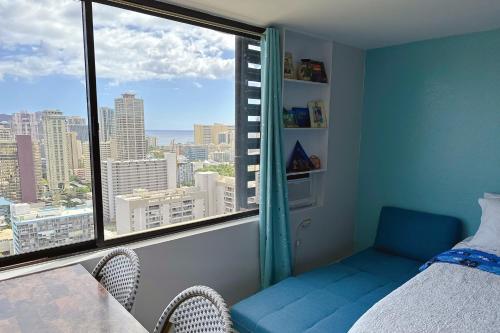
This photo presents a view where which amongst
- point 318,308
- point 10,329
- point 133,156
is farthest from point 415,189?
point 10,329

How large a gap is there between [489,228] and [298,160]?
1.43 metres

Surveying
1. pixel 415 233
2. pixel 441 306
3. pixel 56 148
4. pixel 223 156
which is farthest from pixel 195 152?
pixel 415 233

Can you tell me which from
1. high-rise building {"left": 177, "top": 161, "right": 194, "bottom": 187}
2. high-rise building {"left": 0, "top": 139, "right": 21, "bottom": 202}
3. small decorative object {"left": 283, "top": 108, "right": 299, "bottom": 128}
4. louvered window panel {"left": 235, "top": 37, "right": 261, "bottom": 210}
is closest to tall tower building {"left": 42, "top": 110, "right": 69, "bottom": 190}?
high-rise building {"left": 0, "top": 139, "right": 21, "bottom": 202}

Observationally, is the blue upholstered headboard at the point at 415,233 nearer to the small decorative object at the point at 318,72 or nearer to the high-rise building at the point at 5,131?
the small decorative object at the point at 318,72

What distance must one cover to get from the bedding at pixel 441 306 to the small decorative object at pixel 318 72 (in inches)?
66.7

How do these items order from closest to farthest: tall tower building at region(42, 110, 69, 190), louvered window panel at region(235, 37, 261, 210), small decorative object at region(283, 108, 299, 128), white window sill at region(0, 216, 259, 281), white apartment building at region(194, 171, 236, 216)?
white window sill at region(0, 216, 259, 281) < tall tower building at region(42, 110, 69, 190) < white apartment building at region(194, 171, 236, 216) < louvered window panel at region(235, 37, 261, 210) < small decorative object at region(283, 108, 299, 128)

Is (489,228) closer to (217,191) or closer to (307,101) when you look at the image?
(307,101)

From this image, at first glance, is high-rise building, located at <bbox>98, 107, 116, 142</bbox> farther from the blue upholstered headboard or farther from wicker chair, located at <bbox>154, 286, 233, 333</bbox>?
the blue upholstered headboard

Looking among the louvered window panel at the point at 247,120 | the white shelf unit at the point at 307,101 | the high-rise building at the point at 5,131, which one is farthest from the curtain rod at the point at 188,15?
the high-rise building at the point at 5,131

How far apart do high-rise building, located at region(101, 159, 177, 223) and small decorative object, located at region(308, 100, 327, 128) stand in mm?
1331

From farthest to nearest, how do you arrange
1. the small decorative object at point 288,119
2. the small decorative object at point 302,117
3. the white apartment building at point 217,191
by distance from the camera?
the small decorative object at point 302,117
the small decorative object at point 288,119
the white apartment building at point 217,191

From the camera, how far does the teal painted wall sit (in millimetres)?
2475

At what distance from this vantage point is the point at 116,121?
1.88 m

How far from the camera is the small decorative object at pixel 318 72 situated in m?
2.72
